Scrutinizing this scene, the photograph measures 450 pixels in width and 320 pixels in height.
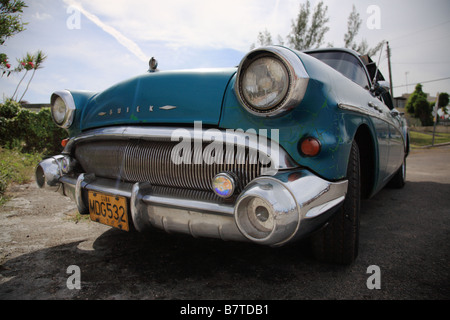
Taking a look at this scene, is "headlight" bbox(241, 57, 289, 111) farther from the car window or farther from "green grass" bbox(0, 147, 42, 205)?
"green grass" bbox(0, 147, 42, 205)

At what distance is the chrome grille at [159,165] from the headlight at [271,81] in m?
0.22

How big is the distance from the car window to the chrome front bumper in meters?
1.21

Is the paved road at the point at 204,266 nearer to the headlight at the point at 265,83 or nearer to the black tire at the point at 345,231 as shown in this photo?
the black tire at the point at 345,231

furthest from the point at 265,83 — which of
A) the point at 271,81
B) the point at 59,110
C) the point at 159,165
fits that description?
the point at 59,110

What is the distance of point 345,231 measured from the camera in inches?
58.9

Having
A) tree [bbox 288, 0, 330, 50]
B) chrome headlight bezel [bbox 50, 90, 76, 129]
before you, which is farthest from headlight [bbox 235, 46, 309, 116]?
tree [bbox 288, 0, 330, 50]

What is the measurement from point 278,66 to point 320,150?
16.0 inches

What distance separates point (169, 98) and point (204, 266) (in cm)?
93

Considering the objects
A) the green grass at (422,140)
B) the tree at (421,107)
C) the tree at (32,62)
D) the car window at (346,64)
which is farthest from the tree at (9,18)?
the tree at (421,107)

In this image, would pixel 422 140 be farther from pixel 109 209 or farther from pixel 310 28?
pixel 109 209

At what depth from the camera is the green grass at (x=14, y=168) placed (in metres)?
3.34

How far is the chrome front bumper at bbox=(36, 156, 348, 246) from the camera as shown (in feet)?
3.59
